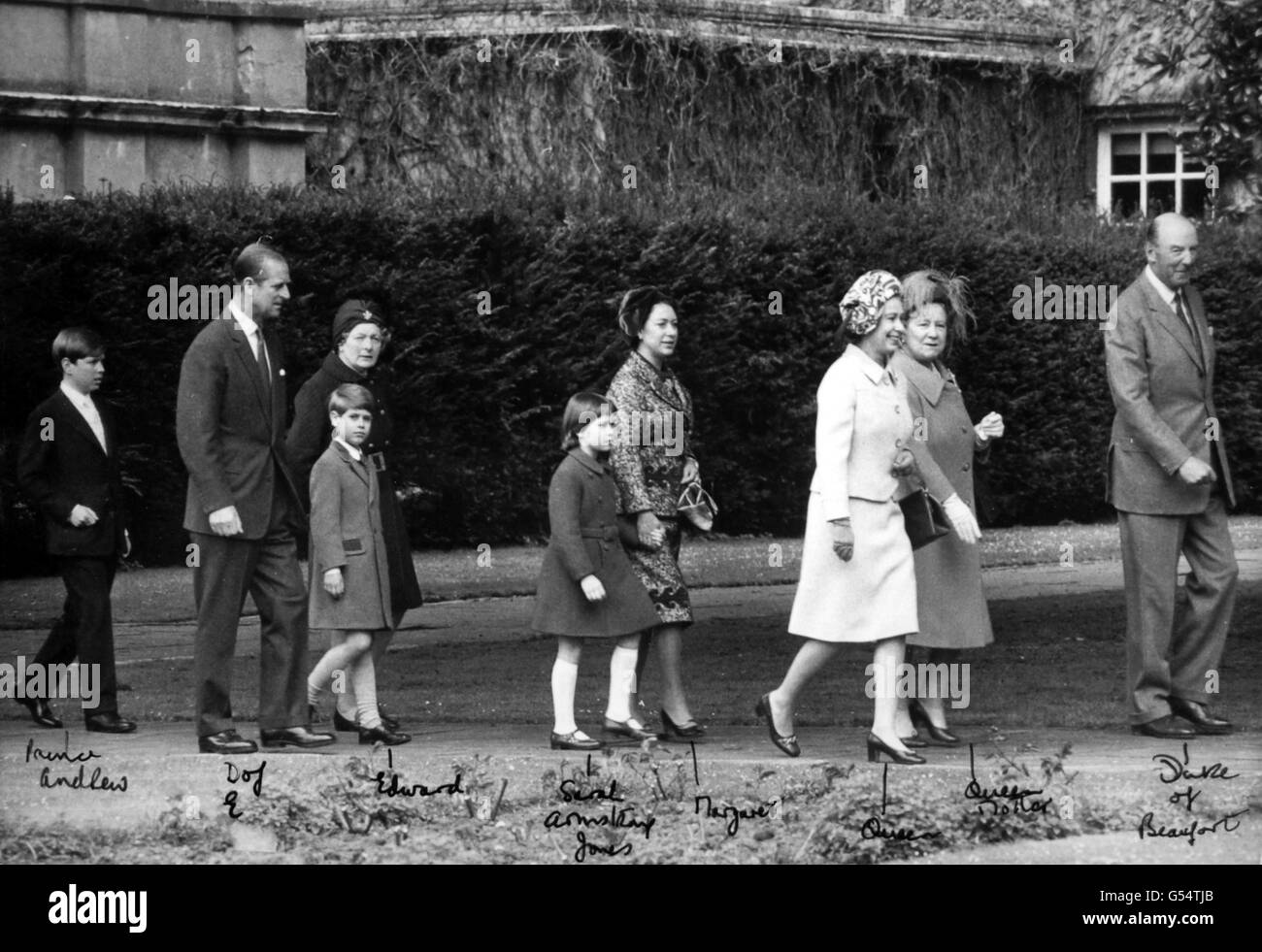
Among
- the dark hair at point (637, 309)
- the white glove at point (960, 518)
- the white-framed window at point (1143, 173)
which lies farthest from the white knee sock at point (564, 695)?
the white-framed window at point (1143, 173)

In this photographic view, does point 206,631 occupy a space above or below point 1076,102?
below

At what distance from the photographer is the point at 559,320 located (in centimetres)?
1973

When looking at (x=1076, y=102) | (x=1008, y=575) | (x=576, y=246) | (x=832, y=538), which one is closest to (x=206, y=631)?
(x=832, y=538)

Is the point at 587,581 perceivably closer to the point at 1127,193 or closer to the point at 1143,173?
the point at 1143,173

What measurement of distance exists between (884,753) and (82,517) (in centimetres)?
368

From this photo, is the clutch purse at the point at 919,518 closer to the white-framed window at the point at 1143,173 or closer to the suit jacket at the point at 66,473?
the suit jacket at the point at 66,473

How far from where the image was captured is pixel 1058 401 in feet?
75.7

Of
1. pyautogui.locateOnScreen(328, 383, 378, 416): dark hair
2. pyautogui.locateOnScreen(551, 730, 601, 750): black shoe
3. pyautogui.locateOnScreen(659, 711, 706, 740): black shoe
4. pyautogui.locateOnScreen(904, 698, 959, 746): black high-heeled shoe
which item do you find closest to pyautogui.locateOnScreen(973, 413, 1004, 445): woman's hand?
A: pyautogui.locateOnScreen(904, 698, 959, 746): black high-heeled shoe

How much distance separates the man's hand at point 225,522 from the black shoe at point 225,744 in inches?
30.0

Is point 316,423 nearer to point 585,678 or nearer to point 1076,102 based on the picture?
point 585,678

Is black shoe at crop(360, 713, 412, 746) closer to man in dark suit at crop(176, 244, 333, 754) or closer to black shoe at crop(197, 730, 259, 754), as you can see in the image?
man in dark suit at crop(176, 244, 333, 754)
